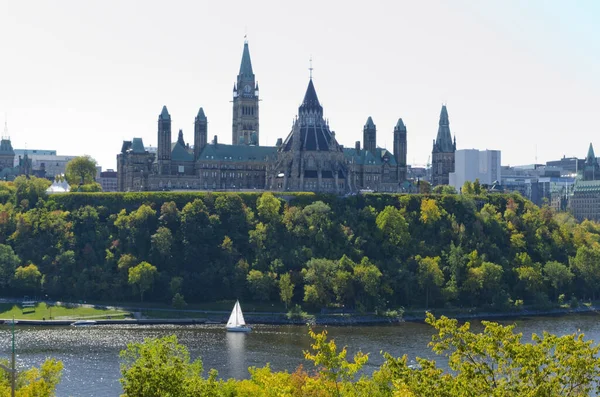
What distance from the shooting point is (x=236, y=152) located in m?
194

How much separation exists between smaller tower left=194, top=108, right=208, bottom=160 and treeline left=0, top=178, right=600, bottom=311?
34.6 meters

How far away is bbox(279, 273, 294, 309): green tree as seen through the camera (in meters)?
132

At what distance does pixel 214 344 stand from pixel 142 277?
3101 cm

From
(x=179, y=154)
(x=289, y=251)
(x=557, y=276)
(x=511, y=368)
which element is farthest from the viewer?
(x=179, y=154)

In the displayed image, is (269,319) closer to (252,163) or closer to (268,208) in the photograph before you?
(268,208)

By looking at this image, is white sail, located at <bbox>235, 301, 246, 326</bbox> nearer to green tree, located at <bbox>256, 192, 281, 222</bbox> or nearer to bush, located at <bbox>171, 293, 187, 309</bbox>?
bush, located at <bbox>171, 293, 187, 309</bbox>

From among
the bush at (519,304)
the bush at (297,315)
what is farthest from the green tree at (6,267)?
the bush at (519,304)

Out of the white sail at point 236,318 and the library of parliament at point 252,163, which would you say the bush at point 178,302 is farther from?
the library of parliament at point 252,163

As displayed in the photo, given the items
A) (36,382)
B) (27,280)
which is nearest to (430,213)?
(27,280)

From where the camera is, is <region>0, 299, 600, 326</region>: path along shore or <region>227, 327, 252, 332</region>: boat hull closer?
<region>227, 327, 252, 332</region>: boat hull

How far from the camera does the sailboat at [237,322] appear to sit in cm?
11697

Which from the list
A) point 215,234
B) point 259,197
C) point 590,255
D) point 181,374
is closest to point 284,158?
point 259,197

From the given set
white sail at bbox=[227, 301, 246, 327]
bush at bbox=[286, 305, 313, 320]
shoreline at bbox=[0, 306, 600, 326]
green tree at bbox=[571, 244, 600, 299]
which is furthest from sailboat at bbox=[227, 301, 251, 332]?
green tree at bbox=[571, 244, 600, 299]

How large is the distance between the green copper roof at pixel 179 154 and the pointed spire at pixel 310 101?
2729cm
